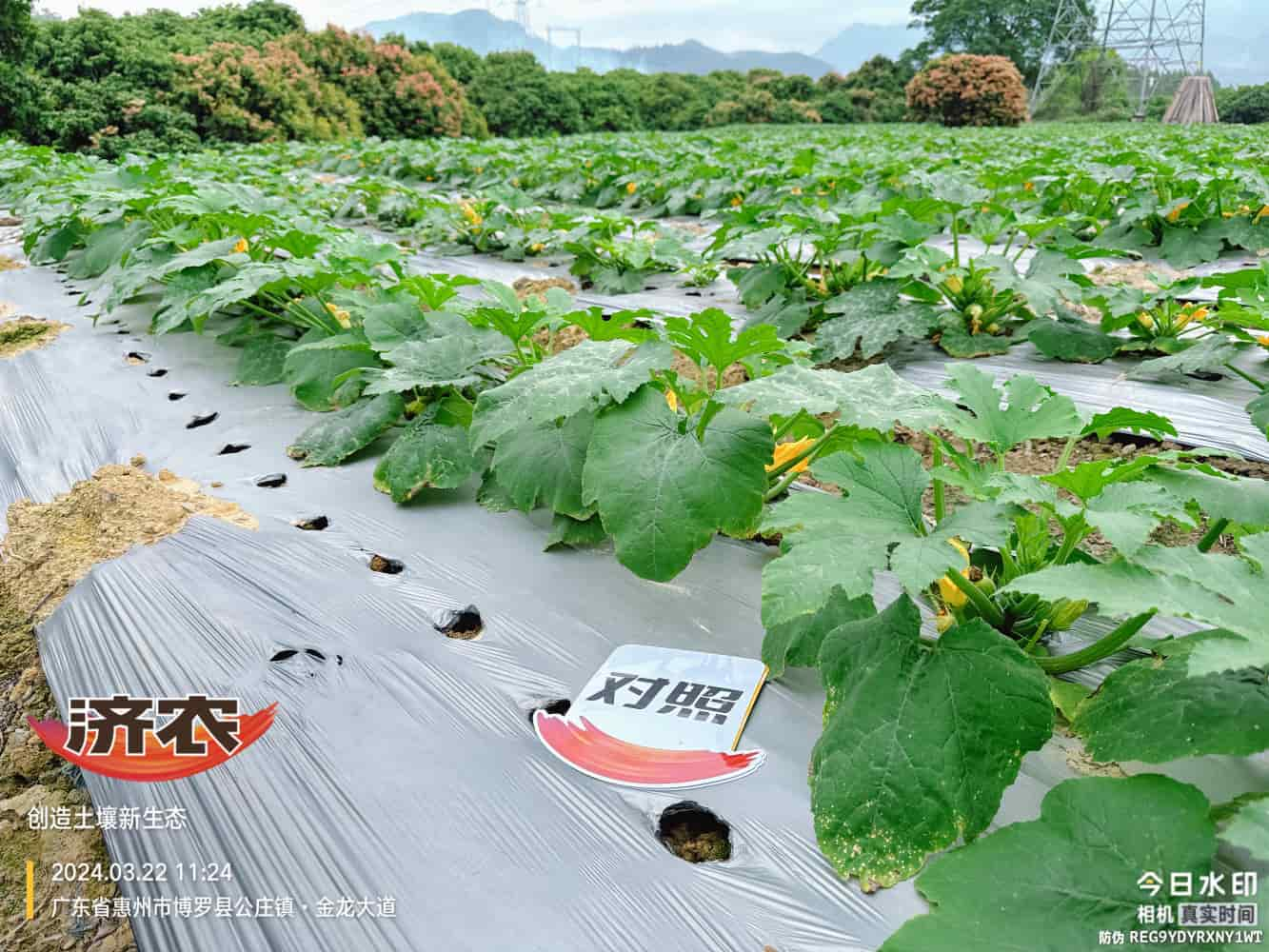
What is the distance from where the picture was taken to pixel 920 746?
896 mm

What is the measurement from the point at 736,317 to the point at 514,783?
2269 millimetres

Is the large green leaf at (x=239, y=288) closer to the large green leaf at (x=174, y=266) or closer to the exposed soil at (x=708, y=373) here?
the large green leaf at (x=174, y=266)

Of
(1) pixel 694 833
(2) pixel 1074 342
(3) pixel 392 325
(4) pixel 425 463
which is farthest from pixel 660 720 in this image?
(2) pixel 1074 342

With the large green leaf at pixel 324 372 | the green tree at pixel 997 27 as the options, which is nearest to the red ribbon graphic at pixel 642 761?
the large green leaf at pixel 324 372

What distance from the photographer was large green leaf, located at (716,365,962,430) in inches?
43.8

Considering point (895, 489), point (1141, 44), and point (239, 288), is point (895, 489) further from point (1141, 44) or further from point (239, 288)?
point (1141, 44)

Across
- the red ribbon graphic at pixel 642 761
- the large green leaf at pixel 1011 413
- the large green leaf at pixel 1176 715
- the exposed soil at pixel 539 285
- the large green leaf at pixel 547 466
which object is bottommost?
the red ribbon graphic at pixel 642 761

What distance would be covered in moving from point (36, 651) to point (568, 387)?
1.01m

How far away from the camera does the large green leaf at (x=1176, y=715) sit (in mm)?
791

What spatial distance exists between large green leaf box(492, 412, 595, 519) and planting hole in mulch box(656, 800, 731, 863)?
2.12 feet

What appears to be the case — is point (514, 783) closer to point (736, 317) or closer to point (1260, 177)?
point (736, 317)

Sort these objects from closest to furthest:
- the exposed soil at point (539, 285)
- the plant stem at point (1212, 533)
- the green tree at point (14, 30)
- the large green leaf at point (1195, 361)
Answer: the plant stem at point (1212, 533) → the large green leaf at point (1195, 361) → the exposed soil at point (539, 285) → the green tree at point (14, 30)

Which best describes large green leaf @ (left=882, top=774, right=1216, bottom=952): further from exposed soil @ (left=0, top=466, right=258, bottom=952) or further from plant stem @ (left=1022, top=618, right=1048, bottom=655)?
exposed soil @ (left=0, top=466, right=258, bottom=952)

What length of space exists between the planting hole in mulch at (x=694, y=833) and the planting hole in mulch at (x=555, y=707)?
23 cm
